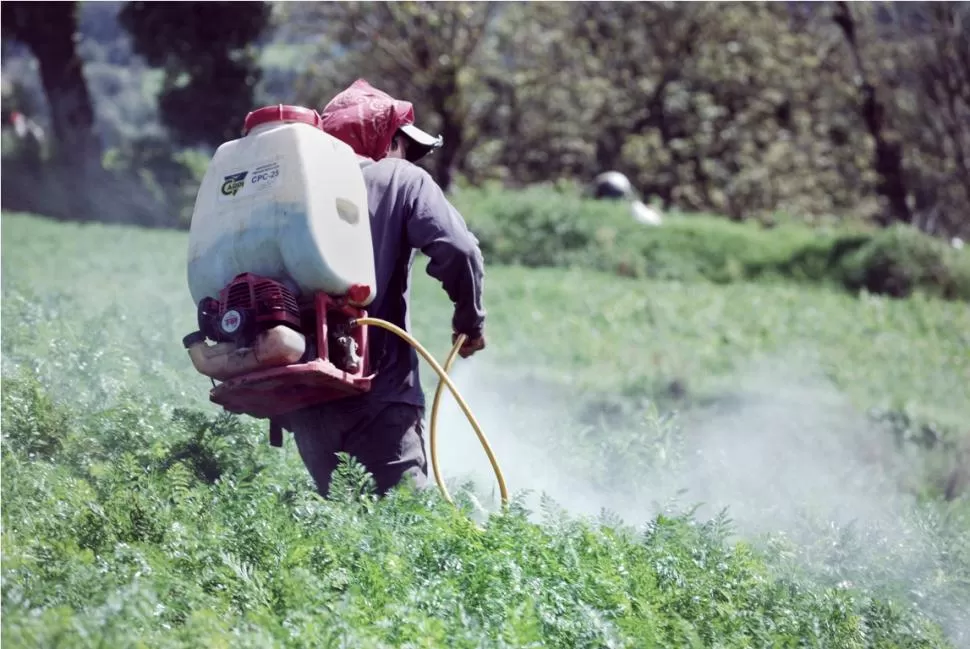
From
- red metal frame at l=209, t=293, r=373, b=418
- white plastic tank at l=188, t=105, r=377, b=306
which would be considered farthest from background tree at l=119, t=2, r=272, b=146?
red metal frame at l=209, t=293, r=373, b=418

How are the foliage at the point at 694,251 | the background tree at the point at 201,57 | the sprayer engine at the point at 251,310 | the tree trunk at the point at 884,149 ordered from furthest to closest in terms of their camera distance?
the tree trunk at the point at 884,149
the foliage at the point at 694,251
the background tree at the point at 201,57
the sprayer engine at the point at 251,310

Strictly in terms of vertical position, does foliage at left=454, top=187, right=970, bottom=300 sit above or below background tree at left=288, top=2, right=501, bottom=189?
below

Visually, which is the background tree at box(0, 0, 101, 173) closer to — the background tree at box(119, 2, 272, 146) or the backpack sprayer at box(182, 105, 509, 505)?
the background tree at box(119, 2, 272, 146)

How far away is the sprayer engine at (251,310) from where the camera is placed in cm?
510

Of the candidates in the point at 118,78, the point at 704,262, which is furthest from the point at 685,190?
the point at 118,78

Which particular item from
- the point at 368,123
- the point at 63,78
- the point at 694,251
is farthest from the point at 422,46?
the point at 368,123

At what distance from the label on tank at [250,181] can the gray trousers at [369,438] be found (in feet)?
3.03

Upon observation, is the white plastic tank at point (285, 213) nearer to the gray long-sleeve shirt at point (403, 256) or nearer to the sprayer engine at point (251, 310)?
the sprayer engine at point (251, 310)

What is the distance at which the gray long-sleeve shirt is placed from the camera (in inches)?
220

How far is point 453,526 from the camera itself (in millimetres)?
5027

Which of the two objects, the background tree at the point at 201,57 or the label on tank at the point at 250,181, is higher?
the label on tank at the point at 250,181

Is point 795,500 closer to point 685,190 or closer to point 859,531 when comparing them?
point 859,531

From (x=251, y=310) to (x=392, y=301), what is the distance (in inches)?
31.7

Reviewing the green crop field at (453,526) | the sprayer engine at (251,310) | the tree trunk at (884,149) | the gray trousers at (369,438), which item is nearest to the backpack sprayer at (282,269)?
the sprayer engine at (251,310)
